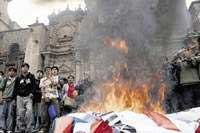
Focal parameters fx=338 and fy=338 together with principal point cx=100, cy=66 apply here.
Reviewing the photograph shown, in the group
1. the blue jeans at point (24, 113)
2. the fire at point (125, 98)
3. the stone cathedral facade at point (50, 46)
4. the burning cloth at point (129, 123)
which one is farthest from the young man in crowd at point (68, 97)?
the stone cathedral facade at point (50, 46)

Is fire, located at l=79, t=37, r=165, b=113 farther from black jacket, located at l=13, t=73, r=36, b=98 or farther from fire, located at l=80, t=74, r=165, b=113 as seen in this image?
black jacket, located at l=13, t=73, r=36, b=98

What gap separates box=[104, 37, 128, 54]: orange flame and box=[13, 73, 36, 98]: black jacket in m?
2.21

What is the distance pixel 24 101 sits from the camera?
26.3 ft

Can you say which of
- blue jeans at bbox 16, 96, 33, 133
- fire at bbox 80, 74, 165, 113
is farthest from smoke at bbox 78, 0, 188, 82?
blue jeans at bbox 16, 96, 33, 133

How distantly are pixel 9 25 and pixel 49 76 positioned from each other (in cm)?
3927

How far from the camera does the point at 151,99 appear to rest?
7312 millimetres

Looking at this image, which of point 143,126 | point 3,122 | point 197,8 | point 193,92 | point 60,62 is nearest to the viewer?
point 143,126

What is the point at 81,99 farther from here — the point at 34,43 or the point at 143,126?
the point at 34,43

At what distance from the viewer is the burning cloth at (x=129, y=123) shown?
4.38 metres

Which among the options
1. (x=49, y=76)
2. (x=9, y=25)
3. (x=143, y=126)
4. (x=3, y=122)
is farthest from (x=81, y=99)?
(x=9, y=25)

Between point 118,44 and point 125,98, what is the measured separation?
1.97 meters

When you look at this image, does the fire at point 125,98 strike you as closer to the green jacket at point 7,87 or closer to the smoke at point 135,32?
the smoke at point 135,32

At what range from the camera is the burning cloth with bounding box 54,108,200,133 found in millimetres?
4379

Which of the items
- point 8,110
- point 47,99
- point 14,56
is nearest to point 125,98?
point 47,99
